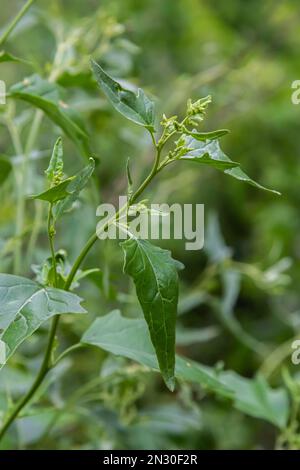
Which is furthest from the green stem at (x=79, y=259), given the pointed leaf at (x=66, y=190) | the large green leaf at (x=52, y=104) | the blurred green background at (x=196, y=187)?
the blurred green background at (x=196, y=187)

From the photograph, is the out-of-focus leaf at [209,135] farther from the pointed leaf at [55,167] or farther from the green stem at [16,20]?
the green stem at [16,20]

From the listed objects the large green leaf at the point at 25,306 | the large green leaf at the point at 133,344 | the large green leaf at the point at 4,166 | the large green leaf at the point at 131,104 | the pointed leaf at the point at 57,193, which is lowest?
the large green leaf at the point at 133,344

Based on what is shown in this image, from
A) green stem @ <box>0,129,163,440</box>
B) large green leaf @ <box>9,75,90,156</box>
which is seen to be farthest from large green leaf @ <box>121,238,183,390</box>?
large green leaf @ <box>9,75,90,156</box>

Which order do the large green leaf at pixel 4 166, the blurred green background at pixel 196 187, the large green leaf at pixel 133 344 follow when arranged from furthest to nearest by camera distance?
the blurred green background at pixel 196 187 → the large green leaf at pixel 4 166 → the large green leaf at pixel 133 344

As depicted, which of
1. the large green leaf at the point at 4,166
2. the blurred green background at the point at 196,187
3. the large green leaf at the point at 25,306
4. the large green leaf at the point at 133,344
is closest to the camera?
the large green leaf at the point at 25,306

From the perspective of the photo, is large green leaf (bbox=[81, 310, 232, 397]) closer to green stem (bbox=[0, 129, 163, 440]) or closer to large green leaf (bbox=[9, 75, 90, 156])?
green stem (bbox=[0, 129, 163, 440])

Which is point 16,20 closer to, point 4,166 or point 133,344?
point 4,166

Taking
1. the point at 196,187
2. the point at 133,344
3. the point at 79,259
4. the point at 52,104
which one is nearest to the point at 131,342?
the point at 133,344

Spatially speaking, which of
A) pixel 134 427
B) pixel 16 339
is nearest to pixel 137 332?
pixel 16 339
